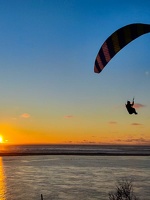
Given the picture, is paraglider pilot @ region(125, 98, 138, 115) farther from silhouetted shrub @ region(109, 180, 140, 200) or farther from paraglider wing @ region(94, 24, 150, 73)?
silhouetted shrub @ region(109, 180, 140, 200)

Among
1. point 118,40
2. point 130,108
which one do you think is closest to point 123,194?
point 130,108

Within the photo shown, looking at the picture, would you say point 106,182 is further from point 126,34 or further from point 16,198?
point 126,34

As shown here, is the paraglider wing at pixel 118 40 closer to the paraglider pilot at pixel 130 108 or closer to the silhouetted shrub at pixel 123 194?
the paraglider pilot at pixel 130 108

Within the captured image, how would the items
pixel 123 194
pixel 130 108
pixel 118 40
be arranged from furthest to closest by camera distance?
pixel 123 194 → pixel 130 108 → pixel 118 40

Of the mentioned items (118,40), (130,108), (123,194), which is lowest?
(123,194)

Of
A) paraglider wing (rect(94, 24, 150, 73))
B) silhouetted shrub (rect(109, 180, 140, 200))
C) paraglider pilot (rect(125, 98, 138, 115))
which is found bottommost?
silhouetted shrub (rect(109, 180, 140, 200))

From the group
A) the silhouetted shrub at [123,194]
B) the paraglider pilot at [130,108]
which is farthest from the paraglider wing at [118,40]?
the silhouetted shrub at [123,194]

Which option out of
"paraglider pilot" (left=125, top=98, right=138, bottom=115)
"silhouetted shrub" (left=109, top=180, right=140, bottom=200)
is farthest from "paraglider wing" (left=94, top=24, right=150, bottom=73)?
"silhouetted shrub" (left=109, top=180, right=140, bottom=200)

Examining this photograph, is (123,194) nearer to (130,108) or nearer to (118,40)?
(130,108)

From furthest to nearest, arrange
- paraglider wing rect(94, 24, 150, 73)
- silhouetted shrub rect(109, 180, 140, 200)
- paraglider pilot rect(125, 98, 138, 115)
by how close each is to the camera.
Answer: silhouetted shrub rect(109, 180, 140, 200)
paraglider pilot rect(125, 98, 138, 115)
paraglider wing rect(94, 24, 150, 73)
